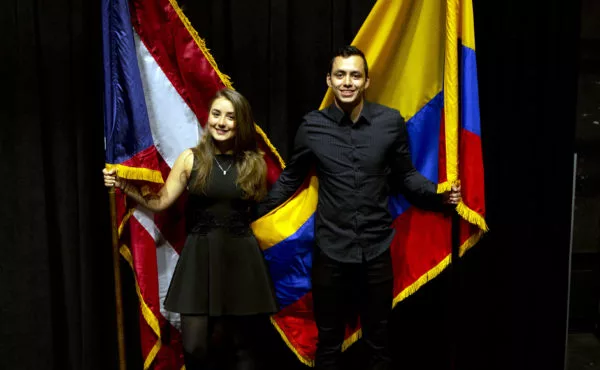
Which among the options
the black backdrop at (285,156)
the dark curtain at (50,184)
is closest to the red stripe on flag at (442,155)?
the black backdrop at (285,156)

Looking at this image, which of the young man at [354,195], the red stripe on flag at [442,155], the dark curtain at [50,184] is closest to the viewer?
the young man at [354,195]

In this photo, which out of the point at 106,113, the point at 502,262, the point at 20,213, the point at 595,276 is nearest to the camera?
the point at 106,113

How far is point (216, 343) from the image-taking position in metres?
2.03

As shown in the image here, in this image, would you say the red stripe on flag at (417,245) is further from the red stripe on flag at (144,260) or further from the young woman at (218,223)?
the red stripe on flag at (144,260)

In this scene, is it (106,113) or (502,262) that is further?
(502,262)

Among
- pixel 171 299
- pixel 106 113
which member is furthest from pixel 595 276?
pixel 106 113

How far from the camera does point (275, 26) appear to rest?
221cm

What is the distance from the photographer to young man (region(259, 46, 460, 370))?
1.84m

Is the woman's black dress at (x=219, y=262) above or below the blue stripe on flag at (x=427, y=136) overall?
below

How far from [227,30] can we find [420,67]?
0.86 meters

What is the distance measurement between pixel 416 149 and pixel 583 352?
1.83 meters

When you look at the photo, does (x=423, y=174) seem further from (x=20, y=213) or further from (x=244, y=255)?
(x=20, y=213)

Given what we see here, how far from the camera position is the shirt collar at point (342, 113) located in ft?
6.06

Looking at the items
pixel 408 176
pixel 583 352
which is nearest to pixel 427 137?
pixel 408 176
